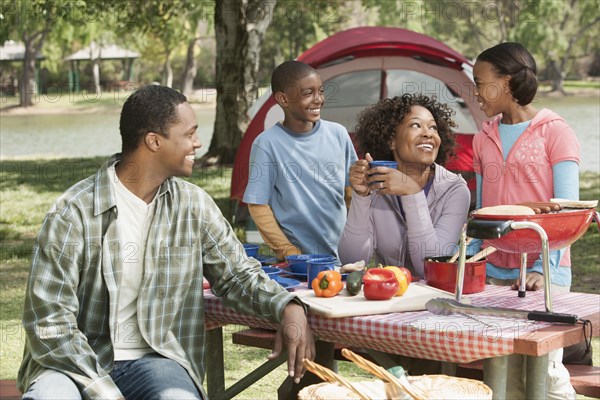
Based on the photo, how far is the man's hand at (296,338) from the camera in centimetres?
314

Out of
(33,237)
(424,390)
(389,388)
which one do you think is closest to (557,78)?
(33,237)

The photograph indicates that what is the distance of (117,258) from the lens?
124 inches

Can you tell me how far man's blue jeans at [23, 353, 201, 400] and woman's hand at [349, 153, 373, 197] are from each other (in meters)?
1.10

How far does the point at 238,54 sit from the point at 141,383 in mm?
10685

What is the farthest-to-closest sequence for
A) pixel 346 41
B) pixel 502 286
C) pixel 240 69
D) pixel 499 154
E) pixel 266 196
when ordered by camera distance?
pixel 240 69 < pixel 346 41 < pixel 266 196 < pixel 499 154 < pixel 502 286

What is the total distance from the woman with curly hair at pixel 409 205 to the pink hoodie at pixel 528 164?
145mm

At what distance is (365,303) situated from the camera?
3.31 m

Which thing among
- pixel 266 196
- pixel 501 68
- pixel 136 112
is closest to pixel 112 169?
pixel 136 112

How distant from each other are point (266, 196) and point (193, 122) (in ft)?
4.21

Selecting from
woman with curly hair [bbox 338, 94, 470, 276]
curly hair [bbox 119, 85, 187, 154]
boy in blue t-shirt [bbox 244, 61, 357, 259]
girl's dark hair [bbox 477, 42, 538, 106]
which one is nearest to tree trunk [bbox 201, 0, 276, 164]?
boy in blue t-shirt [bbox 244, 61, 357, 259]

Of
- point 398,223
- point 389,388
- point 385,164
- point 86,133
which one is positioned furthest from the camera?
point 86,133

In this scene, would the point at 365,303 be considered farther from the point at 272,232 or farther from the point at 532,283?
the point at 272,232

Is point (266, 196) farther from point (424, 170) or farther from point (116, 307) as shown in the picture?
point (116, 307)

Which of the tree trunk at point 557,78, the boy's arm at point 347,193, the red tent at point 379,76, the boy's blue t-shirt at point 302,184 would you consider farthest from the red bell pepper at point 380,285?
the tree trunk at point 557,78
